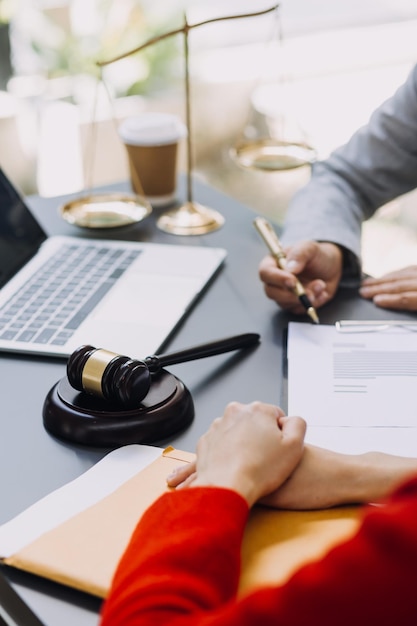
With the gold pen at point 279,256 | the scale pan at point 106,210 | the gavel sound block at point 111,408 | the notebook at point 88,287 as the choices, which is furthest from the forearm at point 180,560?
the scale pan at point 106,210

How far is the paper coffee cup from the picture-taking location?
1.39 meters

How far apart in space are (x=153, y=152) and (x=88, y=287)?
400 millimetres

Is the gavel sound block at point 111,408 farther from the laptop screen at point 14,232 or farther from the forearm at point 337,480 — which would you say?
the laptop screen at point 14,232

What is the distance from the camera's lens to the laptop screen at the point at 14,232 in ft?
3.72

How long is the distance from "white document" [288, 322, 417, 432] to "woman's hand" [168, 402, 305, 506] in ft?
0.32

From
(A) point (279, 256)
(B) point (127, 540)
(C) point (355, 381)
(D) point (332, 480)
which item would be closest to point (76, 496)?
(B) point (127, 540)

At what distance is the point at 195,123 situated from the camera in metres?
3.48

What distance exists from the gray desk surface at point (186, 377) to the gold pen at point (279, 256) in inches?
1.1

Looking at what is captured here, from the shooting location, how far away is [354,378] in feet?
2.96

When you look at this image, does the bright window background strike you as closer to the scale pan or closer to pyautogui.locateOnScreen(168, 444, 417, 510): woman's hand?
the scale pan

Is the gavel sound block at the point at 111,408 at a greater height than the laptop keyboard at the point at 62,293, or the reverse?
the gavel sound block at the point at 111,408

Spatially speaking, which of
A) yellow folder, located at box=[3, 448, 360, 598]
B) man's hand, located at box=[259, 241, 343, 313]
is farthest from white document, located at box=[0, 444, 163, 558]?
man's hand, located at box=[259, 241, 343, 313]

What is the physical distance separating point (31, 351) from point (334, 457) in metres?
0.42

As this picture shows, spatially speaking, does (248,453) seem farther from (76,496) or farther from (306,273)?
(306,273)
